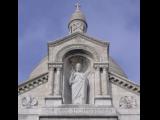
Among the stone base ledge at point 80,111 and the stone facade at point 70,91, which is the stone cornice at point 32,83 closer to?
the stone facade at point 70,91

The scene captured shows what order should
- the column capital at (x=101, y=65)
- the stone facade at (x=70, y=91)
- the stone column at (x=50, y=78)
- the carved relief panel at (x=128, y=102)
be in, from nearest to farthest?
the stone facade at (x=70, y=91) → the carved relief panel at (x=128, y=102) → the stone column at (x=50, y=78) → the column capital at (x=101, y=65)

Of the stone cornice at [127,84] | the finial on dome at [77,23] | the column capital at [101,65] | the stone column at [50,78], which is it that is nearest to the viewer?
the stone column at [50,78]

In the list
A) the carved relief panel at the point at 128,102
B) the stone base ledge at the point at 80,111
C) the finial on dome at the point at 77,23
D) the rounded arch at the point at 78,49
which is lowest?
the stone base ledge at the point at 80,111

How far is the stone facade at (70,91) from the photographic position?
17109 mm

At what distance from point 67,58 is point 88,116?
315cm

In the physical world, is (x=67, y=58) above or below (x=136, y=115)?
above

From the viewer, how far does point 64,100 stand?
18.0 meters

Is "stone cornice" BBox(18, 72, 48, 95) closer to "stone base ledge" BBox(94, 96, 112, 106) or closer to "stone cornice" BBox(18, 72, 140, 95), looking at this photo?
"stone cornice" BBox(18, 72, 140, 95)

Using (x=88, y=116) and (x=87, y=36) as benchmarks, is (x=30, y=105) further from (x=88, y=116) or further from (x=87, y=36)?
(x=87, y=36)

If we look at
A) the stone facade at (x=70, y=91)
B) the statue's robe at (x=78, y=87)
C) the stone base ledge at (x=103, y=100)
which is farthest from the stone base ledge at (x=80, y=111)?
the statue's robe at (x=78, y=87)
